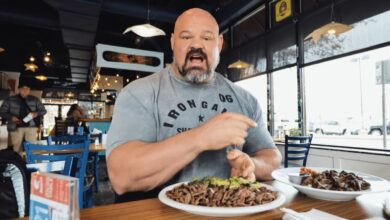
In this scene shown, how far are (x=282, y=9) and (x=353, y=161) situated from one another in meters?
3.15

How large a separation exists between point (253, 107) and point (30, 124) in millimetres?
6073

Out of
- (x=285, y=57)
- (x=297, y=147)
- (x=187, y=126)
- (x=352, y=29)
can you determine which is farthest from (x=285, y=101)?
(x=187, y=126)

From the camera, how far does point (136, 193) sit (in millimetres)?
1128

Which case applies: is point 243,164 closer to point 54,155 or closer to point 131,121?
point 131,121

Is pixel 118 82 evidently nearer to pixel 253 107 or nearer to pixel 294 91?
pixel 294 91

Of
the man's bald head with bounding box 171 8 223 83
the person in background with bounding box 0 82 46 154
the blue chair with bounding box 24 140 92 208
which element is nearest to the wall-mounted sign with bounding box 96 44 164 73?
the person in background with bounding box 0 82 46 154

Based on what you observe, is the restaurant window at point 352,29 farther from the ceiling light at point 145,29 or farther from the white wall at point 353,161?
the ceiling light at point 145,29

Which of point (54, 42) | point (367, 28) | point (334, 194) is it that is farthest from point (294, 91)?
point (54, 42)

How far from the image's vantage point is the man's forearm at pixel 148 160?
0.92 m

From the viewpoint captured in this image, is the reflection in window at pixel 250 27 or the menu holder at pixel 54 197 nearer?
the menu holder at pixel 54 197

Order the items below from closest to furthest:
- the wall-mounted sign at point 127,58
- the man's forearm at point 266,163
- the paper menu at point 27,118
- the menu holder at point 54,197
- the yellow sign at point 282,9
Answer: the menu holder at point 54,197 → the man's forearm at point 266,163 → the yellow sign at point 282,9 → the paper menu at point 27,118 → the wall-mounted sign at point 127,58

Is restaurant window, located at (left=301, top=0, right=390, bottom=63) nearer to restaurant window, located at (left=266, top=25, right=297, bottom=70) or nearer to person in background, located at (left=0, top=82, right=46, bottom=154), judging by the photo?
restaurant window, located at (left=266, top=25, right=297, bottom=70)

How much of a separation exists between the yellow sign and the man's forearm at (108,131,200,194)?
4.99 meters

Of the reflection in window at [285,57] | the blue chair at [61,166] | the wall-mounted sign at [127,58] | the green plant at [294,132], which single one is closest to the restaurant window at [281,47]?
the reflection in window at [285,57]
